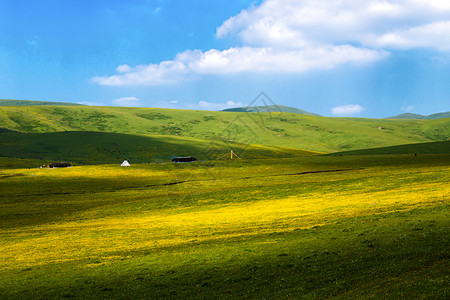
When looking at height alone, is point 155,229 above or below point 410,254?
below

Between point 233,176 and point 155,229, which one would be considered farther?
point 233,176

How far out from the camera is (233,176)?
337 feet

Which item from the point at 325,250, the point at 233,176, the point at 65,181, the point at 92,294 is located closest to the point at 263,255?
the point at 325,250

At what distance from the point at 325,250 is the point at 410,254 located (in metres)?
5.66

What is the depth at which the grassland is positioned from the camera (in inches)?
773

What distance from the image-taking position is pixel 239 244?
101ft

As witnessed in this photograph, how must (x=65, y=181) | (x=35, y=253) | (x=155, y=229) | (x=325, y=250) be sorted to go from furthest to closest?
(x=65, y=181) < (x=155, y=229) < (x=35, y=253) < (x=325, y=250)

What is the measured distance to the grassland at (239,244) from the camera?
19.6 metres

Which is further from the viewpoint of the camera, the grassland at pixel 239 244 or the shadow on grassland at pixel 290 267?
the grassland at pixel 239 244

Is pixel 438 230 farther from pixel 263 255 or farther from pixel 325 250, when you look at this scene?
pixel 263 255

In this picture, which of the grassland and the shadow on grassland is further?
the grassland

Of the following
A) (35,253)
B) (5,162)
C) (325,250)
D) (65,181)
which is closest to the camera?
(325,250)

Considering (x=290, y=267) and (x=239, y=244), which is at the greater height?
(x=290, y=267)

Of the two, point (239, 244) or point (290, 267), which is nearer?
point (290, 267)
